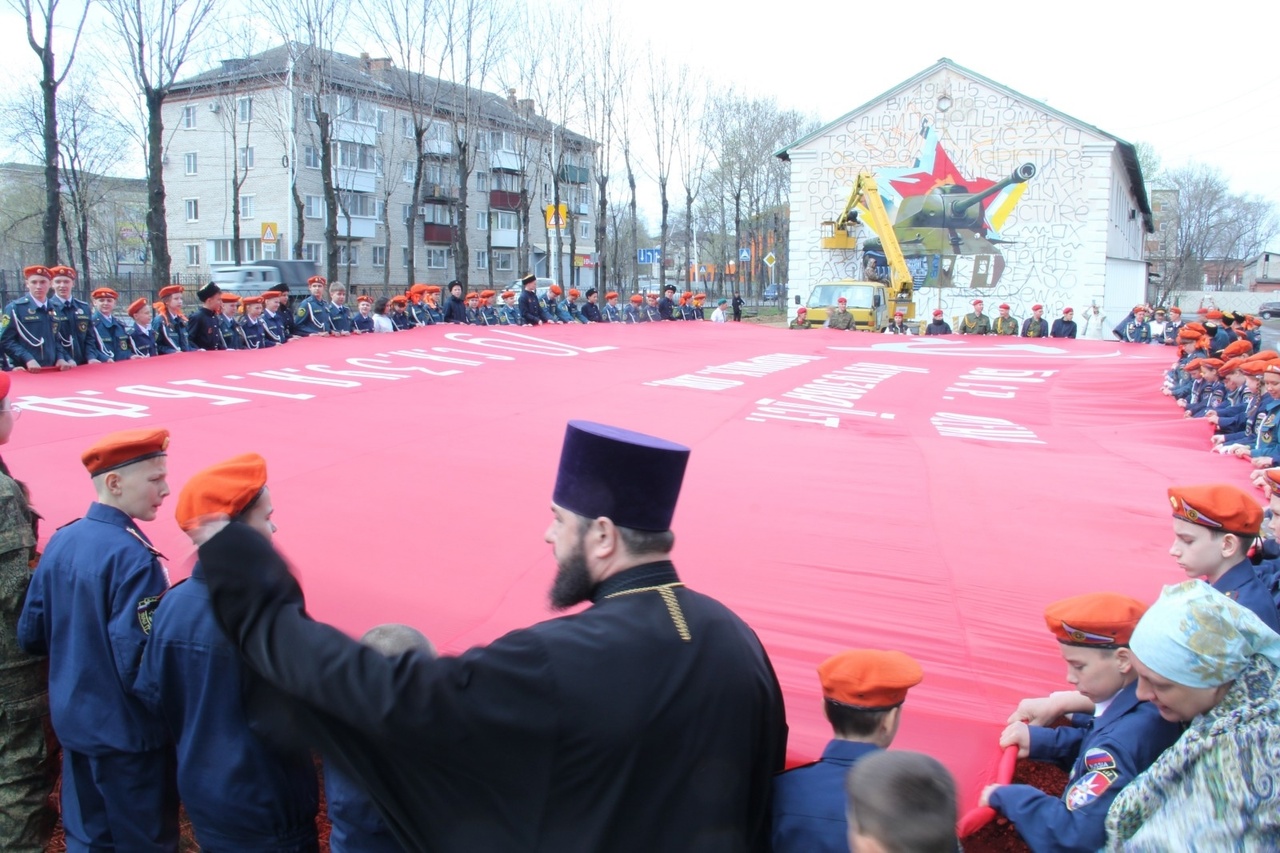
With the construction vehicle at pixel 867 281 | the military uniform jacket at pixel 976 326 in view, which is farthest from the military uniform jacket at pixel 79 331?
the construction vehicle at pixel 867 281

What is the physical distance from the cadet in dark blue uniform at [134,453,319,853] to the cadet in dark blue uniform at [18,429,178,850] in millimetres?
232

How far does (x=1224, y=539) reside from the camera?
2912mm

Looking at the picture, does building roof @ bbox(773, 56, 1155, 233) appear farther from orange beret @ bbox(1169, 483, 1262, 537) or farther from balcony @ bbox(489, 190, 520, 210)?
orange beret @ bbox(1169, 483, 1262, 537)

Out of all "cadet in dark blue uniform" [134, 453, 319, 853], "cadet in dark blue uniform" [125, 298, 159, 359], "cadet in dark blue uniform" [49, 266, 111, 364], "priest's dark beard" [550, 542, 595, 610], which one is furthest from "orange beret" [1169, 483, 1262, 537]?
"cadet in dark blue uniform" [125, 298, 159, 359]

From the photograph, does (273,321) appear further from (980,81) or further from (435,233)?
(435,233)

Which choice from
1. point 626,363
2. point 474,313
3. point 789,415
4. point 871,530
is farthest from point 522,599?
point 474,313

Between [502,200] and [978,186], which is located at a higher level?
[502,200]

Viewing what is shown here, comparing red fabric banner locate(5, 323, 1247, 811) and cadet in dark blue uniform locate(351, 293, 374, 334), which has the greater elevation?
cadet in dark blue uniform locate(351, 293, 374, 334)

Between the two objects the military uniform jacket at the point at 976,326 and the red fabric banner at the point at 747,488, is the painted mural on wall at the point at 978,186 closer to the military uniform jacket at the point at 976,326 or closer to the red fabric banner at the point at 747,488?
the military uniform jacket at the point at 976,326

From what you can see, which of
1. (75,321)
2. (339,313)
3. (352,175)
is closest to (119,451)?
(75,321)

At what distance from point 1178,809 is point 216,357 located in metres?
9.17

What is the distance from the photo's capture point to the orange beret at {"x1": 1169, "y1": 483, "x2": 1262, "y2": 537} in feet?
9.46

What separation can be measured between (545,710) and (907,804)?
626mm

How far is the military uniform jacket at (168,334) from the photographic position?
35.3 feet
